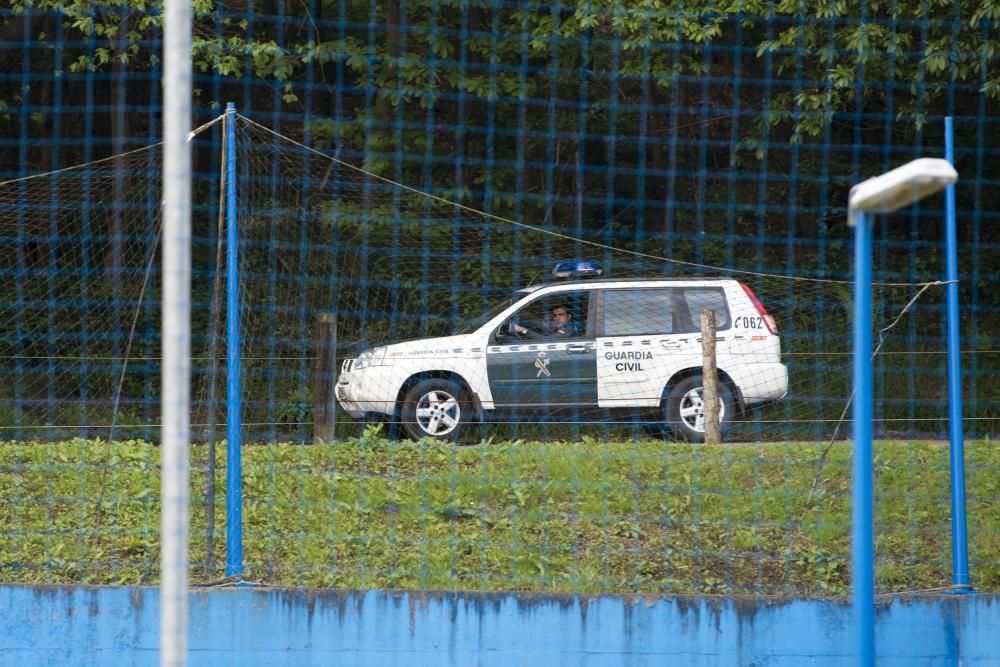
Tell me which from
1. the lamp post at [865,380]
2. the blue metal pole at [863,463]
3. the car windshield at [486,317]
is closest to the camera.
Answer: the lamp post at [865,380]

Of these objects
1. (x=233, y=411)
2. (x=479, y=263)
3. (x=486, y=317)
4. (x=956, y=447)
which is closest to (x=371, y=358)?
(x=479, y=263)

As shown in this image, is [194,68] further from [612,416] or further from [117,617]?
[117,617]

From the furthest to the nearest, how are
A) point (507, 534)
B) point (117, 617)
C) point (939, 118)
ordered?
Answer: point (939, 118)
point (507, 534)
point (117, 617)

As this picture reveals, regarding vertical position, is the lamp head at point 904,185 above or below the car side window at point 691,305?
below

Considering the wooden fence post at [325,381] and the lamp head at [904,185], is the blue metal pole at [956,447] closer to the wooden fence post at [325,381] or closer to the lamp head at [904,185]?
the lamp head at [904,185]

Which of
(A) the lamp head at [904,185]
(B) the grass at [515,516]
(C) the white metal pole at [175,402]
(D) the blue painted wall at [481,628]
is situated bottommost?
(D) the blue painted wall at [481,628]

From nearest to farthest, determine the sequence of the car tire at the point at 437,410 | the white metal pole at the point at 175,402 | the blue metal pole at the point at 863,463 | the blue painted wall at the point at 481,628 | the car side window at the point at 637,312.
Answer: the white metal pole at the point at 175,402 < the blue metal pole at the point at 863,463 < the blue painted wall at the point at 481,628 < the car tire at the point at 437,410 < the car side window at the point at 637,312

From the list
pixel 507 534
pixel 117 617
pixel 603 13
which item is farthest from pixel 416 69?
pixel 117 617

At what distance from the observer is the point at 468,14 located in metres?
10.6

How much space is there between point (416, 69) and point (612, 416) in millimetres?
3877

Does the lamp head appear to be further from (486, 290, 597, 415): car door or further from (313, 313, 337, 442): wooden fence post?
(486, 290, 597, 415): car door

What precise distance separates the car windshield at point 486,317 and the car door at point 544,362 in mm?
110

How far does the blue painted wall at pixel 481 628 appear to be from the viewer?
5.12 metres

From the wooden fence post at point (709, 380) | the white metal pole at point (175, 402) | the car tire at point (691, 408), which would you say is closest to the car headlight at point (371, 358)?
the car tire at point (691, 408)
